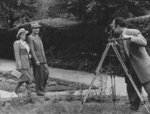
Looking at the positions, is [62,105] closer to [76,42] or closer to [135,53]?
[135,53]

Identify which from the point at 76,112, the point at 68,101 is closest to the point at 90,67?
the point at 68,101

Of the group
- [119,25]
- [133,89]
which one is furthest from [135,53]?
[133,89]

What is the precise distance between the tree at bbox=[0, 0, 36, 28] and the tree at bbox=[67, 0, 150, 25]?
6.97m

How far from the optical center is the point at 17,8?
68.1ft

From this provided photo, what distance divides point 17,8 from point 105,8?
9.01 meters

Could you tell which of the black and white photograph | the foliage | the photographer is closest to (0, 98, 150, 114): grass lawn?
the black and white photograph

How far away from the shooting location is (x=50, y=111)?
6750mm

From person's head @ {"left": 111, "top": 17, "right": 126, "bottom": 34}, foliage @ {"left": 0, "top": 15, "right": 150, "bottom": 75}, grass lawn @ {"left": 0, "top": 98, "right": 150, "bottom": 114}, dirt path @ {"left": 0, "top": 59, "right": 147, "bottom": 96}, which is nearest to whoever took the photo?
person's head @ {"left": 111, "top": 17, "right": 126, "bottom": 34}

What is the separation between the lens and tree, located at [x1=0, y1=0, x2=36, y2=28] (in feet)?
66.3

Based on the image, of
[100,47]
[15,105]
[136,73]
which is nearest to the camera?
[136,73]

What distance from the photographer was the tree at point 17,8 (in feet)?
66.3

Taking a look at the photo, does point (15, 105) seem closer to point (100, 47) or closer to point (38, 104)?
point (38, 104)

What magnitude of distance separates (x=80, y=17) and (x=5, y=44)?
8063 millimetres

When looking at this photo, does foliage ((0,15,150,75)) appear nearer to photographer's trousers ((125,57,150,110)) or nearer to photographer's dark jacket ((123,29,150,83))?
photographer's trousers ((125,57,150,110))
